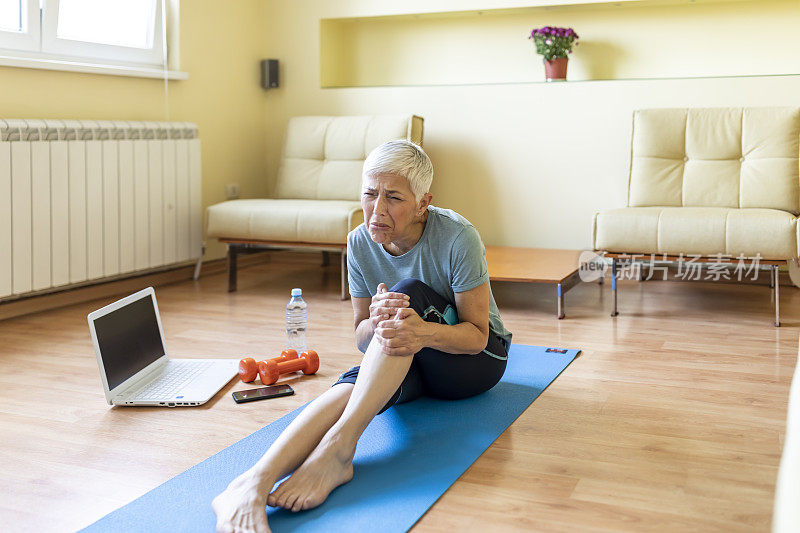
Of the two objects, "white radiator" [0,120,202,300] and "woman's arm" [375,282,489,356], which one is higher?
"white radiator" [0,120,202,300]

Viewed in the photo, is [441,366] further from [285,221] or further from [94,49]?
[94,49]

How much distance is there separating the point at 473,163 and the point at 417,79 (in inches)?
28.8

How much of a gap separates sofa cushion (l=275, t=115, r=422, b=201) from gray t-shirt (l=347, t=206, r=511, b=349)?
2378mm

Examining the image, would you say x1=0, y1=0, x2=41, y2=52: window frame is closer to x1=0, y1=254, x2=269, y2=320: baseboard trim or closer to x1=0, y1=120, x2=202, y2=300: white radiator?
x1=0, y1=120, x2=202, y2=300: white radiator

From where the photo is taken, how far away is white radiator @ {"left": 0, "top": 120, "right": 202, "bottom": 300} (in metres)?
3.44

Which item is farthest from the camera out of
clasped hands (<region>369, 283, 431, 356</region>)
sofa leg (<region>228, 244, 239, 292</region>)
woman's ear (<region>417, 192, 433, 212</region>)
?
sofa leg (<region>228, 244, 239, 292</region>)

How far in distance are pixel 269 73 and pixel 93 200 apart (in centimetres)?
168

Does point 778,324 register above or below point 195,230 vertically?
below


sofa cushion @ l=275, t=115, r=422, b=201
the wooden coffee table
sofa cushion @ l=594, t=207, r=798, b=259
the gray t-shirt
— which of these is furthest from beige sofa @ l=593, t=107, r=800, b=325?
the gray t-shirt

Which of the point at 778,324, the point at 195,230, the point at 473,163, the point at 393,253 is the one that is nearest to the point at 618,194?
the point at 473,163

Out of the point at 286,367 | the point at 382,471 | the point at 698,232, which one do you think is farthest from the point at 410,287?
the point at 698,232

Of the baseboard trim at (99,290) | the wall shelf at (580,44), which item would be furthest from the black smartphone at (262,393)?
the wall shelf at (580,44)

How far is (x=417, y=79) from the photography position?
16.8ft

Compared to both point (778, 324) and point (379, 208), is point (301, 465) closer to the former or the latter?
point (379, 208)
